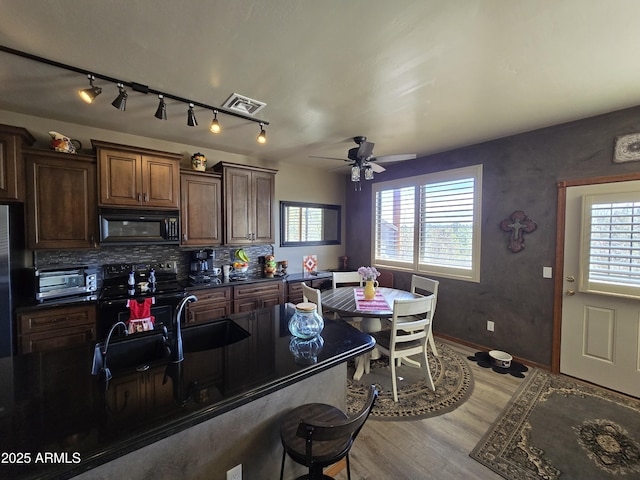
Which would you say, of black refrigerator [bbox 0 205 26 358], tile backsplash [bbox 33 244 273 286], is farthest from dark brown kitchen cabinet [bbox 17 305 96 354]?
tile backsplash [bbox 33 244 273 286]

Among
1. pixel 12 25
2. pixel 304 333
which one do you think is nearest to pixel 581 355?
pixel 304 333

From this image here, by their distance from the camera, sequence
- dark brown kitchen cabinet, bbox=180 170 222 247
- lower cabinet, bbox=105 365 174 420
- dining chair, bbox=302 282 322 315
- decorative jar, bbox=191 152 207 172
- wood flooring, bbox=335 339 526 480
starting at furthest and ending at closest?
1. decorative jar, bbox=191 152 207 172
2. dark brown kitchen cabinet, bbox=180 170 222 247
3. dining chair, bbox=302 282 322 315
4. wood flooring, bbox=335 339 526 480
5. lower cabinet, bbox=105 365 174 420

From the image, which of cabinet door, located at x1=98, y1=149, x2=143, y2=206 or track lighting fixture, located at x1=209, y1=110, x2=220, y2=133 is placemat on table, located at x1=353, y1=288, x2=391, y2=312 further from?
cabinet door, located at x1=98, y1=149, x2=143, y2=206

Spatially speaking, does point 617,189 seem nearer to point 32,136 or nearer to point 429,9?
point 429,9

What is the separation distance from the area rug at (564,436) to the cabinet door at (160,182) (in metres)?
3.62

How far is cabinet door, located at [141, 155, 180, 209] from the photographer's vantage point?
2.94m

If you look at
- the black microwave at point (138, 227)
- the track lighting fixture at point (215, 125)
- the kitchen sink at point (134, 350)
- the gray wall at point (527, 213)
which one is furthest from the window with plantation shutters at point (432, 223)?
the kitchen sink at point (134, 350)

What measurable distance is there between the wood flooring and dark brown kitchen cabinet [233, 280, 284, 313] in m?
2.08

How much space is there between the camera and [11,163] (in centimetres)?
230

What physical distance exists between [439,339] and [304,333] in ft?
9.79

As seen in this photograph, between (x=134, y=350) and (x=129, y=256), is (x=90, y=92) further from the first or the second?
(x=129, y=256)

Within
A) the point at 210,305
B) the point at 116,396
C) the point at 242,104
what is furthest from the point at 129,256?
the point at 116,396

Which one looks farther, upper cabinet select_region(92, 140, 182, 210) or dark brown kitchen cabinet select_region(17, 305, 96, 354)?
upper cabinet select_region(92, 140, 182, 210)

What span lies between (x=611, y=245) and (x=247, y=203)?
156 inches
